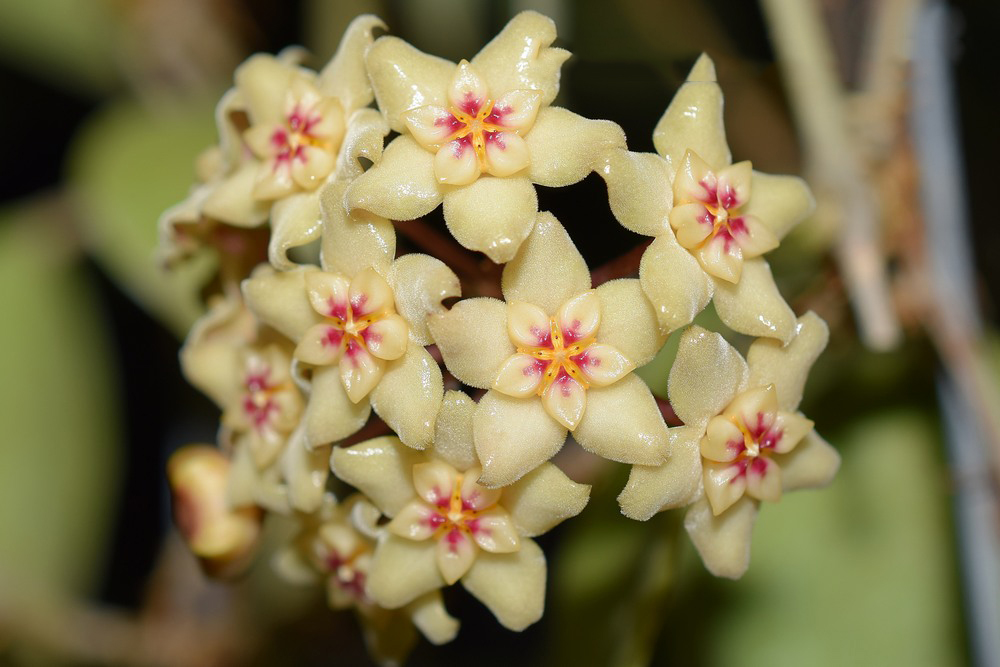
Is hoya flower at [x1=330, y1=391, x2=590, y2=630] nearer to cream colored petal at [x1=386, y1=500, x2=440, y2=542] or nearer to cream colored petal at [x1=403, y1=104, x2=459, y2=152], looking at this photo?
cream colored petal at [x1=386, y1=500, x2=440, y2=542]

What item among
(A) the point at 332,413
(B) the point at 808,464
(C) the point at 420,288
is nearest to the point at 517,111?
(C) the point at 420,288

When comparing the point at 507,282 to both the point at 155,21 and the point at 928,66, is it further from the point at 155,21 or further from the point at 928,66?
the point at 155,21

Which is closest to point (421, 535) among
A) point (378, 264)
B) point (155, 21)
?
point (378, 264)

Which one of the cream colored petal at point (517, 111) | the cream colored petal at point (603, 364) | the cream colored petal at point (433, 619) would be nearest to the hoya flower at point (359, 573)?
the cream colored petal at point (433, 619)

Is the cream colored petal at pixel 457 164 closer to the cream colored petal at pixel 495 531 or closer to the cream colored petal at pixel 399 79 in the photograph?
the cream colored petal at pixel 399 79

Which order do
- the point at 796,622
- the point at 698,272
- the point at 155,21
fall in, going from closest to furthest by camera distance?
1. the point at 698,272
2. the point at 796,622
3. the point at 155,21

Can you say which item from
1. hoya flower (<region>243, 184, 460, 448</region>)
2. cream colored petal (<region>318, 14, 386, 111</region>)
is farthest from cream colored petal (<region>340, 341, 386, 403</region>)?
cream colored petal (<region>318, 14, 386, 111</region>)

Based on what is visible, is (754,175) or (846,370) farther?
(846,370)
